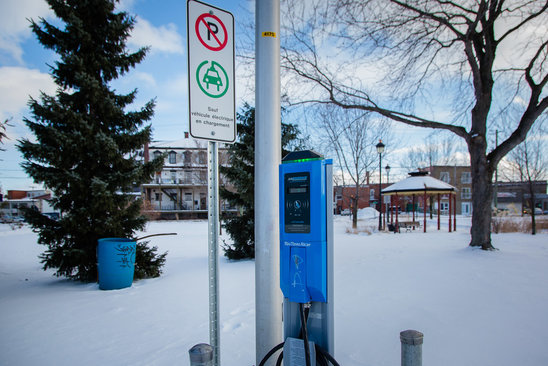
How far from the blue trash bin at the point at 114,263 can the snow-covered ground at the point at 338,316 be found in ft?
0.77

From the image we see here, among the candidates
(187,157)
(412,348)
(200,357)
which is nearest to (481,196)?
(412,348)

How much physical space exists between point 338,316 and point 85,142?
548 cm

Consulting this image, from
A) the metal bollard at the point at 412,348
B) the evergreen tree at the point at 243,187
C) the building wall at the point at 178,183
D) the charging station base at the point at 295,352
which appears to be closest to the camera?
the metal bollard at the point at 412,348

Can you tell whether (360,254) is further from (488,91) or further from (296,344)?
(296,344)

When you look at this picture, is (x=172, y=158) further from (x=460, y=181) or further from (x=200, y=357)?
(x=460, y=181)

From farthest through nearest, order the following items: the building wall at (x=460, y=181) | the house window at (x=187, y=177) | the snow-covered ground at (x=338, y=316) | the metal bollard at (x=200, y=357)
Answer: the building wall at (x=460, y=181) → the house window at (x=187, y=177) → the snow-covered ground at (x=338, y=316) → the metal bollard at (x=200, y=357)

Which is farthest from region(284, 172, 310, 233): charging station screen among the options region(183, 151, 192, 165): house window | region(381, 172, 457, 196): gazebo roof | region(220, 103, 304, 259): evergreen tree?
region(183, 151, 192, 165): house window

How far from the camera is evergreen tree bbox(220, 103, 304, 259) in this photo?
8344 millimetres

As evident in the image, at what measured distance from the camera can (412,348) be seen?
6.57 feet

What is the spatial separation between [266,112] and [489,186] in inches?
349

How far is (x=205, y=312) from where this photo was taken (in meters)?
4.43

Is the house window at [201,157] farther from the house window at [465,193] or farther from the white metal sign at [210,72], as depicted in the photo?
the house window at [465,193]

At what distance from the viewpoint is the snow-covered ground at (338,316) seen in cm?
318

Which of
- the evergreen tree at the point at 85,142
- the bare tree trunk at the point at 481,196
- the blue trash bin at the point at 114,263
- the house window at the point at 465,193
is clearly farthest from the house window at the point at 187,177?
the house window at the point at 465,193
